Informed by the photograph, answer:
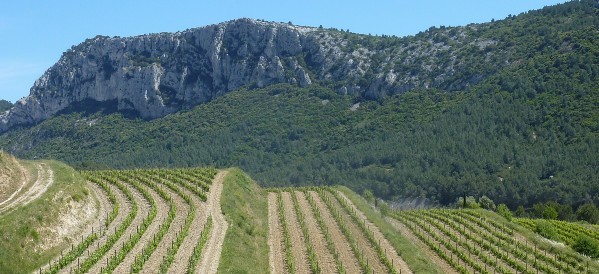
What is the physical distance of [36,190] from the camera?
155 ft

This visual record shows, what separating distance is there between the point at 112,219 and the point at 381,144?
135553 millimetres

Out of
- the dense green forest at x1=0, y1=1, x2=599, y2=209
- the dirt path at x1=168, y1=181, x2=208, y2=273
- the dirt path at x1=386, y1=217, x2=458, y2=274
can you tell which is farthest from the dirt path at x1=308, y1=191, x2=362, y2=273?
the dense green forest at x1=0, y1=1, x2=599, y2=209

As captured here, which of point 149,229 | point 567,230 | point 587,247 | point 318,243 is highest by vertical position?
point 149,229

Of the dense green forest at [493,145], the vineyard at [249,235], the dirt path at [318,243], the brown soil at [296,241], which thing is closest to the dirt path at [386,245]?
the vineyard at [249,235]

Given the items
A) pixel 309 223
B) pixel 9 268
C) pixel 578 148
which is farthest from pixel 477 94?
pixel 9 268

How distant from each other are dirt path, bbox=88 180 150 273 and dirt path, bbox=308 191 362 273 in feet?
55.5

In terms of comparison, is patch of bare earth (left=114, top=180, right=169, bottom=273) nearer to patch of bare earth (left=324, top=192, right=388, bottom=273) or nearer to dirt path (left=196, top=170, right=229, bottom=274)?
dirt path (left=196, top=170, right=229, bottom=274)

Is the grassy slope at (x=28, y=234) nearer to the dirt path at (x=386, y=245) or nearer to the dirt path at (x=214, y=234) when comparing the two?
the dirt path at (x=214, y=234)

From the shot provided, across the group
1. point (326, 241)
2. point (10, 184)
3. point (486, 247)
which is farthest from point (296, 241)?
point (10, 184)

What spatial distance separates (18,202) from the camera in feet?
144

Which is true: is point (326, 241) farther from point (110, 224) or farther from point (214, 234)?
point (110, 224)

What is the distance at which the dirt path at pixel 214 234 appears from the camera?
133 ft

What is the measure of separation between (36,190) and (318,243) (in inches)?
964

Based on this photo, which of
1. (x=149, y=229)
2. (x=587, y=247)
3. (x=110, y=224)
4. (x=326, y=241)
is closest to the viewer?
(x=149, y=229)
